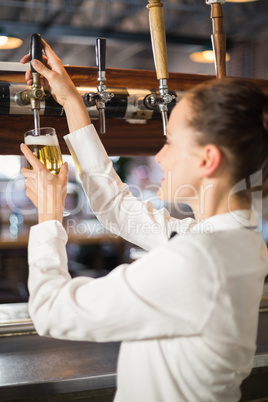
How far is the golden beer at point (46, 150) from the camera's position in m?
1.13

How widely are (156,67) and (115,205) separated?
1.21ft

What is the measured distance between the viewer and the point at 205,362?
92 centimetres

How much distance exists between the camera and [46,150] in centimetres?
113

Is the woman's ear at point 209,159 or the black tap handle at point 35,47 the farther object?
the black tap handle at point 35,47

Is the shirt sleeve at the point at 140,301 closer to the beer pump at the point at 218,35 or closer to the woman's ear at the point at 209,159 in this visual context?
the woman's ear at the point at 209,159

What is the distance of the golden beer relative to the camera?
1.13 meters

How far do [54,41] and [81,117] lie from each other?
7843 millimetres

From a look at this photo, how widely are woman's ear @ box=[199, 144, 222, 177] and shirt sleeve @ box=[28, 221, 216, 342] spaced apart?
14cm

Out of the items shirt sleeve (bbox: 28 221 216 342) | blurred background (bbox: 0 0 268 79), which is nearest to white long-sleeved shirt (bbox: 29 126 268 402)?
shirt sleeve (bbox: 28 221 216 342)

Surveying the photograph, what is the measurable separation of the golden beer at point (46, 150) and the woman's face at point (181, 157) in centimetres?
25

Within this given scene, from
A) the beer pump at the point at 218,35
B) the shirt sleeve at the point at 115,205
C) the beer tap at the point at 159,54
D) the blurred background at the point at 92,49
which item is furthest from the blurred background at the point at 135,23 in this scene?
the shirt sleeve at the point at 115,205

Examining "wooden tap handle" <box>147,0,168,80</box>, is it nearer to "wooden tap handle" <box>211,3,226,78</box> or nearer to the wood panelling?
"wooden tap handle" <box>211,3,226,78</box>

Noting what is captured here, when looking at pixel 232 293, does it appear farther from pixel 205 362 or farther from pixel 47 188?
pixel 47 188

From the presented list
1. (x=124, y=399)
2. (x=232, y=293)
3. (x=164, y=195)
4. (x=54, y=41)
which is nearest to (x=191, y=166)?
(x=164, y=195)
